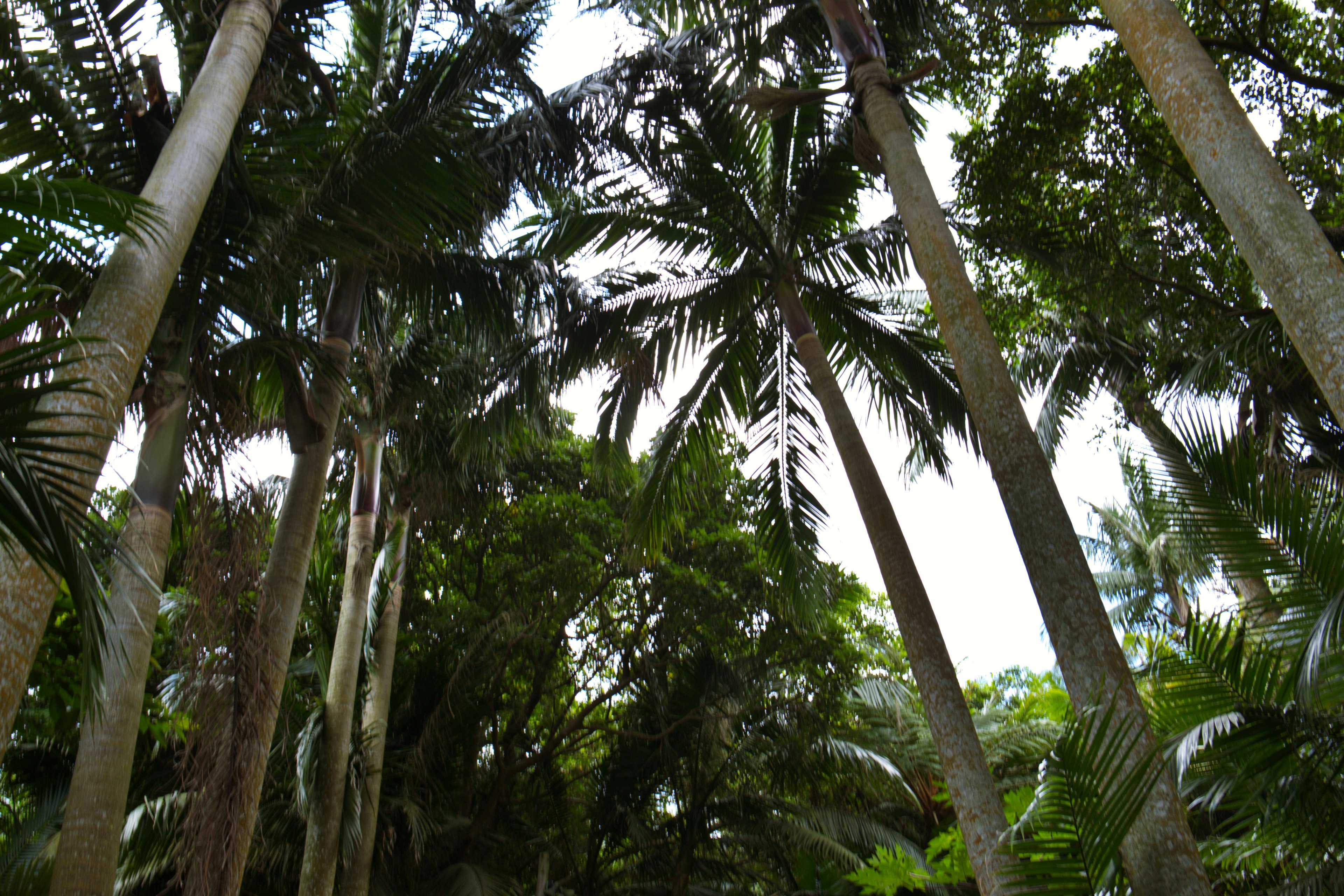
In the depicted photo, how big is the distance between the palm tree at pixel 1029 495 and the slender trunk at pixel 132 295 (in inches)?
133

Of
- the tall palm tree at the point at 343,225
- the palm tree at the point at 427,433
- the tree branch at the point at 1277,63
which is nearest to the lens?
the tall palm tree at the point at 343,225

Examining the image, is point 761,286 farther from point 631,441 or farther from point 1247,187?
point 1247,187

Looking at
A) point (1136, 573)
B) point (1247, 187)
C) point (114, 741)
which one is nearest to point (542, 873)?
point (114, 741)

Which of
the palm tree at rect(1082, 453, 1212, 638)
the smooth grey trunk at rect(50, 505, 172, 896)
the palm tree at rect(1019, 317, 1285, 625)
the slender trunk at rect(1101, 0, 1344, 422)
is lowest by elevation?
the smooth grey trunk at rect(50, 505, 172, 896)

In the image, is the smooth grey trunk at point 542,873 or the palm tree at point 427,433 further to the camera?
the smooth grey trunk at point 542,873

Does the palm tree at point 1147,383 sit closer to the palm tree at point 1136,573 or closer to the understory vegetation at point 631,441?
the understory vegetation at point 631,441

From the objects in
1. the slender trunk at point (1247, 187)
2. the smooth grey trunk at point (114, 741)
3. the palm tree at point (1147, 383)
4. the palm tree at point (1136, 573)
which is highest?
the palm tree at point (1136, 573)

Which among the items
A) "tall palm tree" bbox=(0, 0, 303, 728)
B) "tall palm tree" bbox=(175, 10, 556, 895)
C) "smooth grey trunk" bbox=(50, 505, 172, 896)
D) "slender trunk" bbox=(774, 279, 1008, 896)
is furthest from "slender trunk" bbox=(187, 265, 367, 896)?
"slender trunk" bbox=(774, 279, 1008, 896)

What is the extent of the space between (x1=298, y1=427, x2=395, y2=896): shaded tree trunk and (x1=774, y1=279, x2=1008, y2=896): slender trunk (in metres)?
5.49

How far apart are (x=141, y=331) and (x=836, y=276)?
676 cm

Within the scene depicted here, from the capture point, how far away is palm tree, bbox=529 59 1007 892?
8.23m

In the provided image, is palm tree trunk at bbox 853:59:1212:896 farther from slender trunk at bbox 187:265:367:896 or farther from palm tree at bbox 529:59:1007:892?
slender trunk at bbox 187:265:367:896

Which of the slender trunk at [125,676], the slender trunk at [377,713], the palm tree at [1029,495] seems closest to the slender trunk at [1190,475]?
the palm tree at [1029,495]

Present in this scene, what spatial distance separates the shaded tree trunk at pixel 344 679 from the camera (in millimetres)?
7891
